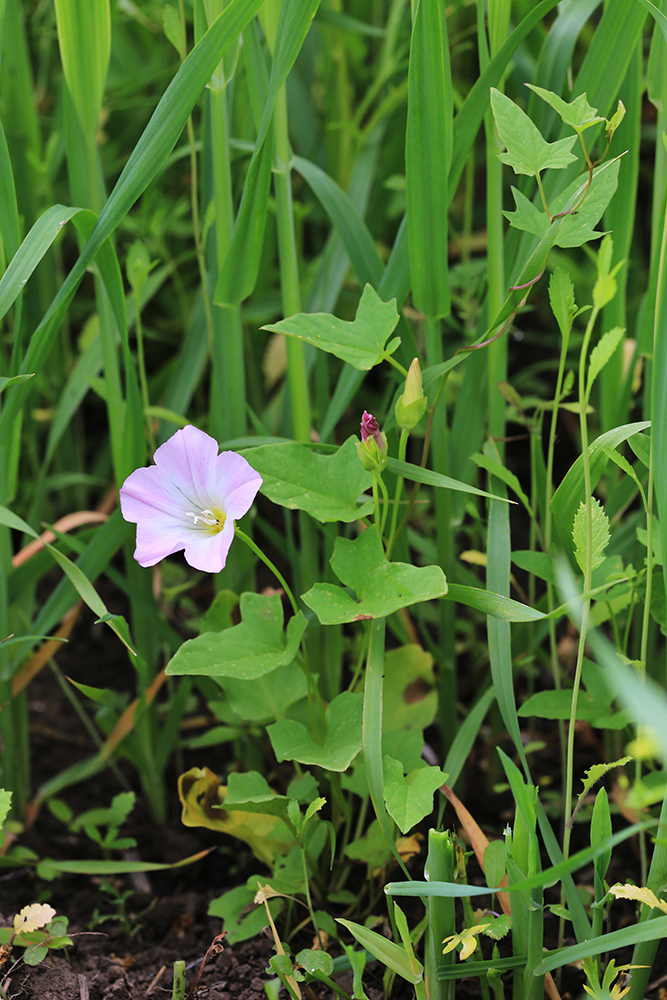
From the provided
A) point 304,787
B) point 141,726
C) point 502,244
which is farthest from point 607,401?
point 141,726

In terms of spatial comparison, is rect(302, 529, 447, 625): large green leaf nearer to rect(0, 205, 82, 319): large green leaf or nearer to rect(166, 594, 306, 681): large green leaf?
rect(166, 594, 306, 681): large green leaf

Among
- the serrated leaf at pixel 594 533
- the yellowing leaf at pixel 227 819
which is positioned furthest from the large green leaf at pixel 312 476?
the yellowing leaf at pixel 227 819

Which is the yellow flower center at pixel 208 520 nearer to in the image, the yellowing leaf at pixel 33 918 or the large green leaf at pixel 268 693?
the large green leaf at pixel 268 693

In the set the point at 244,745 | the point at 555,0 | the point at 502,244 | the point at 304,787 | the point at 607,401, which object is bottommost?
the point at 244,745

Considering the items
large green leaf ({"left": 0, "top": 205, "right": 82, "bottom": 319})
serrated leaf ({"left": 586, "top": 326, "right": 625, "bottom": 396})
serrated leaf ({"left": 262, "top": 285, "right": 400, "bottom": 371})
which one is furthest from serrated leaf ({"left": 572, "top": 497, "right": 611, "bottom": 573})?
large green leaf ({"left": 0, "top": 205, "right": 82, "bottom": 319})

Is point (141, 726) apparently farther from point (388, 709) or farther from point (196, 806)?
point (388, 709)
